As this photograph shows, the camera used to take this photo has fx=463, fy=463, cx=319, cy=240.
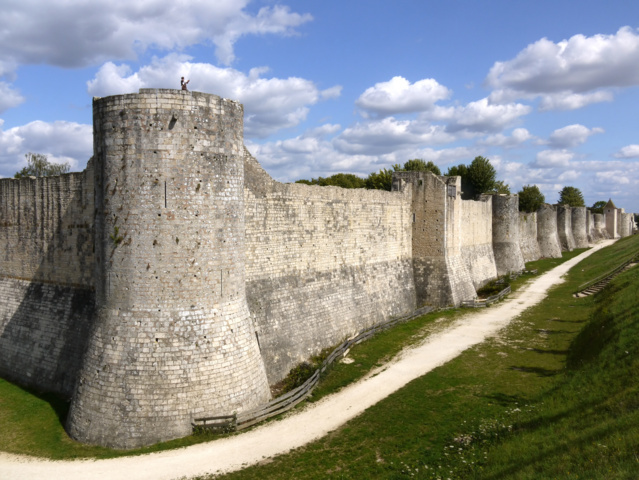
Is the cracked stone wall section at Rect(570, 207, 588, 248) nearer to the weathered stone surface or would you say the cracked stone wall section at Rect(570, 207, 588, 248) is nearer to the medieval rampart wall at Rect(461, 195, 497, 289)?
the medieval rampart wall at Rect(461, 195, 497, 289)

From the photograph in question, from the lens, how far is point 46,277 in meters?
18.3

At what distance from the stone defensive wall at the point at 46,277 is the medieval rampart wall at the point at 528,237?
1772 inches

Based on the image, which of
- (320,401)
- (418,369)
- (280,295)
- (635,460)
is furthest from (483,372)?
(635,460)

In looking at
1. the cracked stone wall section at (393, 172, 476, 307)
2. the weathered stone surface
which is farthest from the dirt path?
the cracked stone wall section at (393, 172, 476, 307)

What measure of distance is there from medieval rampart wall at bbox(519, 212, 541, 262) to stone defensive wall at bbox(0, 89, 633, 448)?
96.2 ft

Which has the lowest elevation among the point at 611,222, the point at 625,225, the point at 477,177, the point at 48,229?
the point at 625,225

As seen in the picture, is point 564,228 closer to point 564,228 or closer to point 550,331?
point 564,228

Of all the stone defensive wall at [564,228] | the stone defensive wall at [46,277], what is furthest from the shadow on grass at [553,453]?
the stone defensive wall at [564,228]

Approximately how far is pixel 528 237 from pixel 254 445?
48.4 meters

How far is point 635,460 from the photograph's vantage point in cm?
769

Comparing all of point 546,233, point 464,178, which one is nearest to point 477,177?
point 464,178

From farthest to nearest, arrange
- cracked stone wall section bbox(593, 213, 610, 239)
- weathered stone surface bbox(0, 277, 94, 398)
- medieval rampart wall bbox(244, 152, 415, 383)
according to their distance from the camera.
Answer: cracked stone wall section bbox(593, 213, 610, 239), medieval rampart wall bbox(244, 152, 415, 383), weathered stone surface bbox(0, 277, 94, 398)

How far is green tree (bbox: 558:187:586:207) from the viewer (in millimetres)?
94700

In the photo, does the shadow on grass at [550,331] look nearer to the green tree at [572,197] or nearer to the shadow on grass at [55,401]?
the shadow on grass at [55,401]
